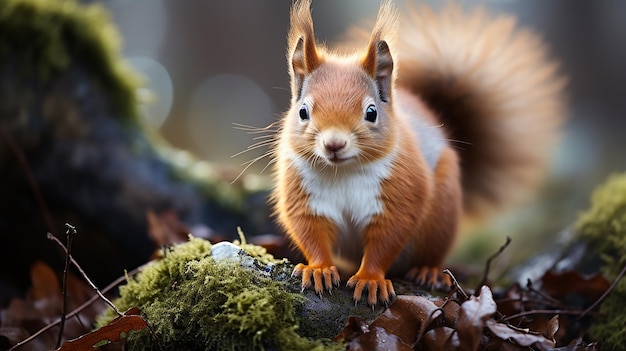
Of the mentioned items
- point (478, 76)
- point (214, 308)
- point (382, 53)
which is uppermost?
point (478, 76)

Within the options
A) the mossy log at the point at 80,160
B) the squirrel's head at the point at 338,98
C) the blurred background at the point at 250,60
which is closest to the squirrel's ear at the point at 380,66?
the squirrel's head at the point at 338,98

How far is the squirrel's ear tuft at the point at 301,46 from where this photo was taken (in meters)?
1.74

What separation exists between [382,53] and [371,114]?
8.5 inches

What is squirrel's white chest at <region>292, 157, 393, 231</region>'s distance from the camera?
5.59 feet

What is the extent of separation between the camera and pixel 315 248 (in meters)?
1.67

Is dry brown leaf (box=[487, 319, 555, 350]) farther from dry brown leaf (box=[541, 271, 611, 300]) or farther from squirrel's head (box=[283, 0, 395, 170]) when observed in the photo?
dry brown leaf (box=[541, 271, 611, 300])

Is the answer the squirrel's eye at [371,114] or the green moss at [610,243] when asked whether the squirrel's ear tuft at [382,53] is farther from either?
the green moss at [610,243]

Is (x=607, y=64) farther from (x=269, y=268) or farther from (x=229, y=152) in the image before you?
(x=269, y=268)

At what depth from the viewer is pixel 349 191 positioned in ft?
5.59

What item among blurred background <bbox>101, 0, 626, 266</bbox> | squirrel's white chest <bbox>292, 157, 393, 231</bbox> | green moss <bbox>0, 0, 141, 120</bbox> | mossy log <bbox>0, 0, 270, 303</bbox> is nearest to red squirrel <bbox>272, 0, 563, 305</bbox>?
squirrel's white chest <bbox>292, 157, 393, 231</bbox>

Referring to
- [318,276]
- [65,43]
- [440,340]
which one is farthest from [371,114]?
[65,43]

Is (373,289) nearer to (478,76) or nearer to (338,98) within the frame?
(338,98)

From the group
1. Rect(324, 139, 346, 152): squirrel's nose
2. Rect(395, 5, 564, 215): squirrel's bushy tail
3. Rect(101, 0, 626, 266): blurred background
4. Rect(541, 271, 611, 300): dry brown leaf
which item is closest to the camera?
Rect(324, 139, 346, 152): squirrel's nose

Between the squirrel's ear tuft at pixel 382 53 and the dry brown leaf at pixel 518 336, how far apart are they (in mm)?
766
